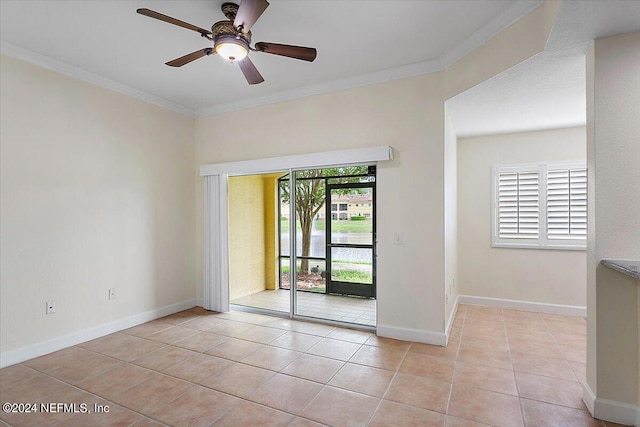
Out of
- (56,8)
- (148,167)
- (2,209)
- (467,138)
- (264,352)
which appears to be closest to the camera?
(56,8)

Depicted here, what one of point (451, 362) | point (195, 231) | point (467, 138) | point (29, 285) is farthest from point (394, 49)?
point (29, 285)

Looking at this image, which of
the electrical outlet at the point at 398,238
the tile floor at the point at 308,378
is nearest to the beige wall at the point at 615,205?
the tile floor at the point at 308,378

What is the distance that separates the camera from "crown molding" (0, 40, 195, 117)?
3061 millimetres

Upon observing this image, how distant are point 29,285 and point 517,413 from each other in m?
4.32

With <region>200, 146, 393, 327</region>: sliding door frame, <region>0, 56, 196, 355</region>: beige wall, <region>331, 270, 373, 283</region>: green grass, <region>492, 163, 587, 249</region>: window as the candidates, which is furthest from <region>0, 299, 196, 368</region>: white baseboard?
<region>492, 163, 587, 249</region>: window

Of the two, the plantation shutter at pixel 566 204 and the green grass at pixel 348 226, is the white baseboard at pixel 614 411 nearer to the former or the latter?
the green grass at pixel 348 226

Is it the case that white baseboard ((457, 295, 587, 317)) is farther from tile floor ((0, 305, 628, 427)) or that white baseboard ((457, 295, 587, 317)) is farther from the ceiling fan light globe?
the ceiling fan light globe

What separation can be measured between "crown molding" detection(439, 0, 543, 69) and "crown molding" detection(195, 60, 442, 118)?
0.19 m

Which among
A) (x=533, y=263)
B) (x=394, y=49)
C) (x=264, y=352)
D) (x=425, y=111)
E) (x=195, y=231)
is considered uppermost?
(x=394, y=49)

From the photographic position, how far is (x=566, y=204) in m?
4.38

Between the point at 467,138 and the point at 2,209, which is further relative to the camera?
the point at 467,138

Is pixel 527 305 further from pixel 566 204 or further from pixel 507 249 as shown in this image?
pixel 566 204

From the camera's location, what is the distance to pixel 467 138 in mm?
4922

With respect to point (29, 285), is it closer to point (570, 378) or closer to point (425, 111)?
point (425, 111)
